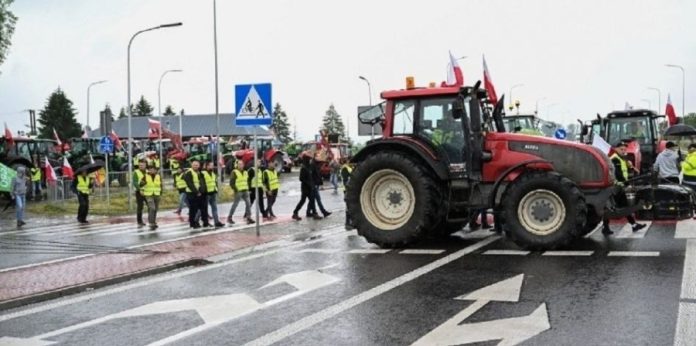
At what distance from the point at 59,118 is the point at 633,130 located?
86.8 m

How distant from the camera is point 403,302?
7.77 meters

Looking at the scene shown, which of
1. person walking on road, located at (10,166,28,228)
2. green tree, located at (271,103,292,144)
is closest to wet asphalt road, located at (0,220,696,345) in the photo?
person walking on road, located at (10,166,28,228)

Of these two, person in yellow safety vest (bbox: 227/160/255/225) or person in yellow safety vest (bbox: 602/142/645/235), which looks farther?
person in yellow safety vest (bbox: 227/160/255/225)

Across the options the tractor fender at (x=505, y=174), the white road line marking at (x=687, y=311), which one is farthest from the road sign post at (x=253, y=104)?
the white road line marking at (x=687, y=311)

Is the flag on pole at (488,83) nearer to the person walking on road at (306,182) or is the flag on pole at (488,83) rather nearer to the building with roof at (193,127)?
the person walking on road at (306,182)

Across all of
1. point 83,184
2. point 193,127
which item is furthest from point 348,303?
point 193,127

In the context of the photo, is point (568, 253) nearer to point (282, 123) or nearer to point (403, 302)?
point (403, 302)

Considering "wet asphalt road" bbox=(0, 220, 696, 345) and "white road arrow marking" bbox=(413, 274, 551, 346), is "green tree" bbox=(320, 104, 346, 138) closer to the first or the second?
"wet asphalt road" bbox=(0, 220, 696, 345)

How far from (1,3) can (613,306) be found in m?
43.7

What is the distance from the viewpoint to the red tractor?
11148 millimetres

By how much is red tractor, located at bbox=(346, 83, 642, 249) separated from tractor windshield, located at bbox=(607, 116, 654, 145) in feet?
32.5

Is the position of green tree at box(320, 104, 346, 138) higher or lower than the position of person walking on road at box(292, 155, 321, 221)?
higher

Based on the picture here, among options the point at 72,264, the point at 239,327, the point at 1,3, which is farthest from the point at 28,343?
the point at 1,3

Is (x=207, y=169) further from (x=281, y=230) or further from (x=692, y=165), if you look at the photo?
(x=692, y=165)
